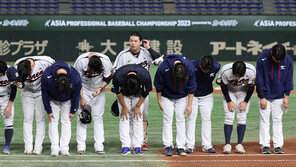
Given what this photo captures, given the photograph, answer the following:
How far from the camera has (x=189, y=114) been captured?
7676 millimetres

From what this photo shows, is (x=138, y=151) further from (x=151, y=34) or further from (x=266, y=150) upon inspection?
(x=151, y=34)

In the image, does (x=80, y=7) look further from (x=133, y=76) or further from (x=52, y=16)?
(x=133, y=76)

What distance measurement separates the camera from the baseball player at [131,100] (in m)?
7.54

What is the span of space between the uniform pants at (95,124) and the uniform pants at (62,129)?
0.29 meters

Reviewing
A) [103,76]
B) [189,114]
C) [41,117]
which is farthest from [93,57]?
[189,114]

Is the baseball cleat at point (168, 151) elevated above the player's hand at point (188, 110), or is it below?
below

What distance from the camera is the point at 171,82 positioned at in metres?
7.62

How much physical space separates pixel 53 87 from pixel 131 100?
131 cm

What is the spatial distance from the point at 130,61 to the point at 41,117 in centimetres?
180

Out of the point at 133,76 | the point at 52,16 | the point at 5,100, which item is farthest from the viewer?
the point at 52,16

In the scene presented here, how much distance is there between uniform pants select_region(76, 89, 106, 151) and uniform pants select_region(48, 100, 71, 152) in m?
0.29

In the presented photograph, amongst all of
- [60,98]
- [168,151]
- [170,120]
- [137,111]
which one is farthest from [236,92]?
[60,98]

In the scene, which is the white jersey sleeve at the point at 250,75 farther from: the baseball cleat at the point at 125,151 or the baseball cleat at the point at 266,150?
the baseball cleat at the point at 125,151

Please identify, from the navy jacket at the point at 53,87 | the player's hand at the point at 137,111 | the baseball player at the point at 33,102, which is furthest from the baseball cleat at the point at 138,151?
the baseball player at the point at 33,102
